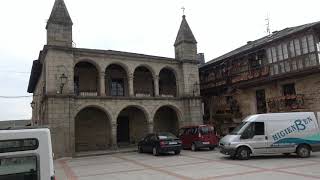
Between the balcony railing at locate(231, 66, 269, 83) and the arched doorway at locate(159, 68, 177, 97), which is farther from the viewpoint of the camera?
the arched doorway at locate(159, 68, 177, 97)

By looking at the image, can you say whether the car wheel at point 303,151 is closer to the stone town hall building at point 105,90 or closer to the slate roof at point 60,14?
the stone town hall building at point 105,90

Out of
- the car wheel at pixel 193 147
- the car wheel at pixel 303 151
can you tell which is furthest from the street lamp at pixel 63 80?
the car wheel at pixel 303 151

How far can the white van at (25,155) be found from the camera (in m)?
4.67

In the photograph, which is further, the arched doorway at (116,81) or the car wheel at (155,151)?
the arched doorway at (116,81)

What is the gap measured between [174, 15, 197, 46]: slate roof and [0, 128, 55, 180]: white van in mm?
23149

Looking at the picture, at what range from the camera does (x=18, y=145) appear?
15.7ft

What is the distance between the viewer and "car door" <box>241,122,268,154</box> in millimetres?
15219

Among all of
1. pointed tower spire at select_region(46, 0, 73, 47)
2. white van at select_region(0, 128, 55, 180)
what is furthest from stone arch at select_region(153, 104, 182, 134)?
white van at select_region(0, 128, 55, 180)

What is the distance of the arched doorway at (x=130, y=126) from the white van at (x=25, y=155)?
22.3 meters

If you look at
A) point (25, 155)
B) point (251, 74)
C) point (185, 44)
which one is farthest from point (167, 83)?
point (25, 155)

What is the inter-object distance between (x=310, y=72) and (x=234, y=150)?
27.9 ft

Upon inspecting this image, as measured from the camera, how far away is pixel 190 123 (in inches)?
1038

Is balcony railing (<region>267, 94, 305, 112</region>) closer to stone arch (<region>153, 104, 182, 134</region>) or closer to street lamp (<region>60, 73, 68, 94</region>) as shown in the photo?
stone arch (<region>153, 104, 182, 134</region>)

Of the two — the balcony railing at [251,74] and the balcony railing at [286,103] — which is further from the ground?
the balcony railing at [251,74]
